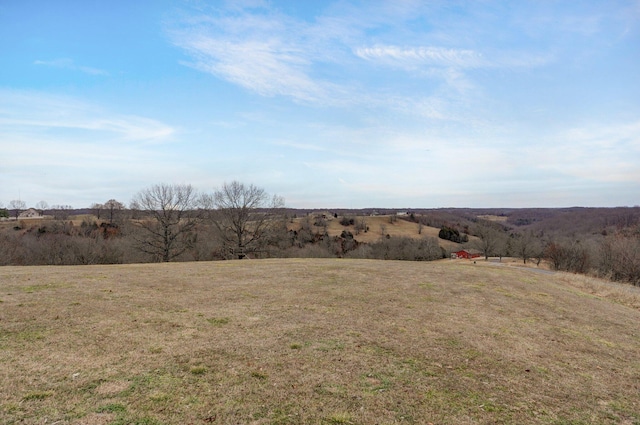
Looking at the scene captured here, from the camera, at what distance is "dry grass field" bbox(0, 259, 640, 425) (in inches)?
190

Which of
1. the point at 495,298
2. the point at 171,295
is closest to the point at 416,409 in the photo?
the point at 171,295

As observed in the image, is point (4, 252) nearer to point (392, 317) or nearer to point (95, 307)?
point (95, 307)

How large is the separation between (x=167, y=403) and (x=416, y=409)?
3.52 m

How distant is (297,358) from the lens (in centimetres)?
665

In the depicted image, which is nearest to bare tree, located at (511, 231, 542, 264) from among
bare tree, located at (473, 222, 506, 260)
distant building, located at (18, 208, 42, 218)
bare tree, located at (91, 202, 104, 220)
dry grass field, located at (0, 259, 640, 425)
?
bare tree, located at (473, 222, 506, 260)

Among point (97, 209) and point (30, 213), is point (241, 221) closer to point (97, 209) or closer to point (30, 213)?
point (97, 209)

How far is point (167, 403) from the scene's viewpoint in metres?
4.76

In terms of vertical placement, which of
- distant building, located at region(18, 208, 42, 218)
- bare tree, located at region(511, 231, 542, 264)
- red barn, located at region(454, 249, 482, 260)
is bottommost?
red barn, located at region(454, 249, 482, 260)

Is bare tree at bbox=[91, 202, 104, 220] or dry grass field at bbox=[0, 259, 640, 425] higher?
bare tree at bbox=[91, 202, 104, 220]

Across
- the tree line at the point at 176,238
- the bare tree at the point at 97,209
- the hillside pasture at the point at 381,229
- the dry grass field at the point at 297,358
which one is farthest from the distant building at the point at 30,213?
the dry grass field at the point at 297,358

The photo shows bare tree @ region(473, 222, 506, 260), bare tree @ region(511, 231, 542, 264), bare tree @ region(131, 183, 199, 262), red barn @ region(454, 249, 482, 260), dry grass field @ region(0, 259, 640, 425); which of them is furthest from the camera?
red barn @ region(454, 249, 482, 260)

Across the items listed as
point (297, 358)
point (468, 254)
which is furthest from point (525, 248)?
point (297, 358)

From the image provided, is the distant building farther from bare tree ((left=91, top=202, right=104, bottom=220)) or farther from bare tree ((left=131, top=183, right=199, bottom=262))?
bare tree ((left=131, top=183, right=199, bottom=262))

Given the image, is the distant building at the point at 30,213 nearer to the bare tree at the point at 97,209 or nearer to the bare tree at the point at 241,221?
the bare tree at the point at 97,209
